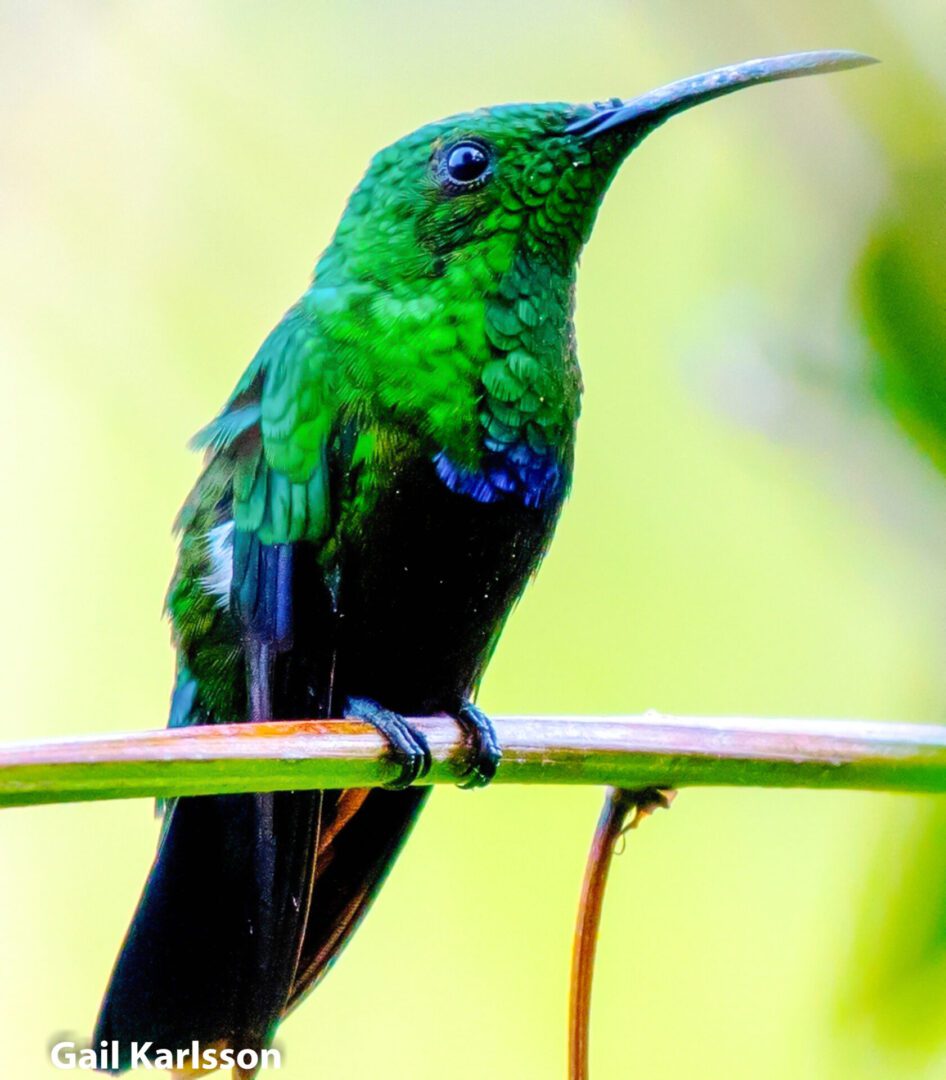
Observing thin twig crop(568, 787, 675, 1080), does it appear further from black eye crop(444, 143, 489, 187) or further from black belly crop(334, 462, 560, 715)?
black eye crop(444, 143, 489, 187)

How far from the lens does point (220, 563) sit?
3.36ft

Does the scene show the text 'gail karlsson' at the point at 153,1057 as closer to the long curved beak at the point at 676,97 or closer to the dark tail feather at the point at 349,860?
the dark tail feather at the point at 349,860

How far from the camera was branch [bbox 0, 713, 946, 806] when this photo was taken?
0.54 m

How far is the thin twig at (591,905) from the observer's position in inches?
29.4

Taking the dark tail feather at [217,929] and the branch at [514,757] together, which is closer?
the branch at [514,757]

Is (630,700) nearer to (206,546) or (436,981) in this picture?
(436,981)

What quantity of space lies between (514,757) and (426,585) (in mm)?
260

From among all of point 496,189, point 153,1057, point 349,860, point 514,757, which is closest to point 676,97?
point 496,189

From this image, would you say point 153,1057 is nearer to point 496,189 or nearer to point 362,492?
point 362,492

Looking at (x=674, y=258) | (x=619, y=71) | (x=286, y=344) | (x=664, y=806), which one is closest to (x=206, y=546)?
(x=286, y=344)

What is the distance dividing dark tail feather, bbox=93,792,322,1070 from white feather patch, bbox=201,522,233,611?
0.17m

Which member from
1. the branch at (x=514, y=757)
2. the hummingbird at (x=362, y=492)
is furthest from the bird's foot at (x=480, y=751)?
the branch at (x=514, y=757)

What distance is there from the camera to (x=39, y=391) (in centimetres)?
132

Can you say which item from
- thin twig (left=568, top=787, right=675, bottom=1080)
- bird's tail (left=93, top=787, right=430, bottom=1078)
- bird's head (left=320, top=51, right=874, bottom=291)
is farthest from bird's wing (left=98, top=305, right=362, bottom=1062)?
thin twig (left=568, top=787, right=675, bottom=1080)
